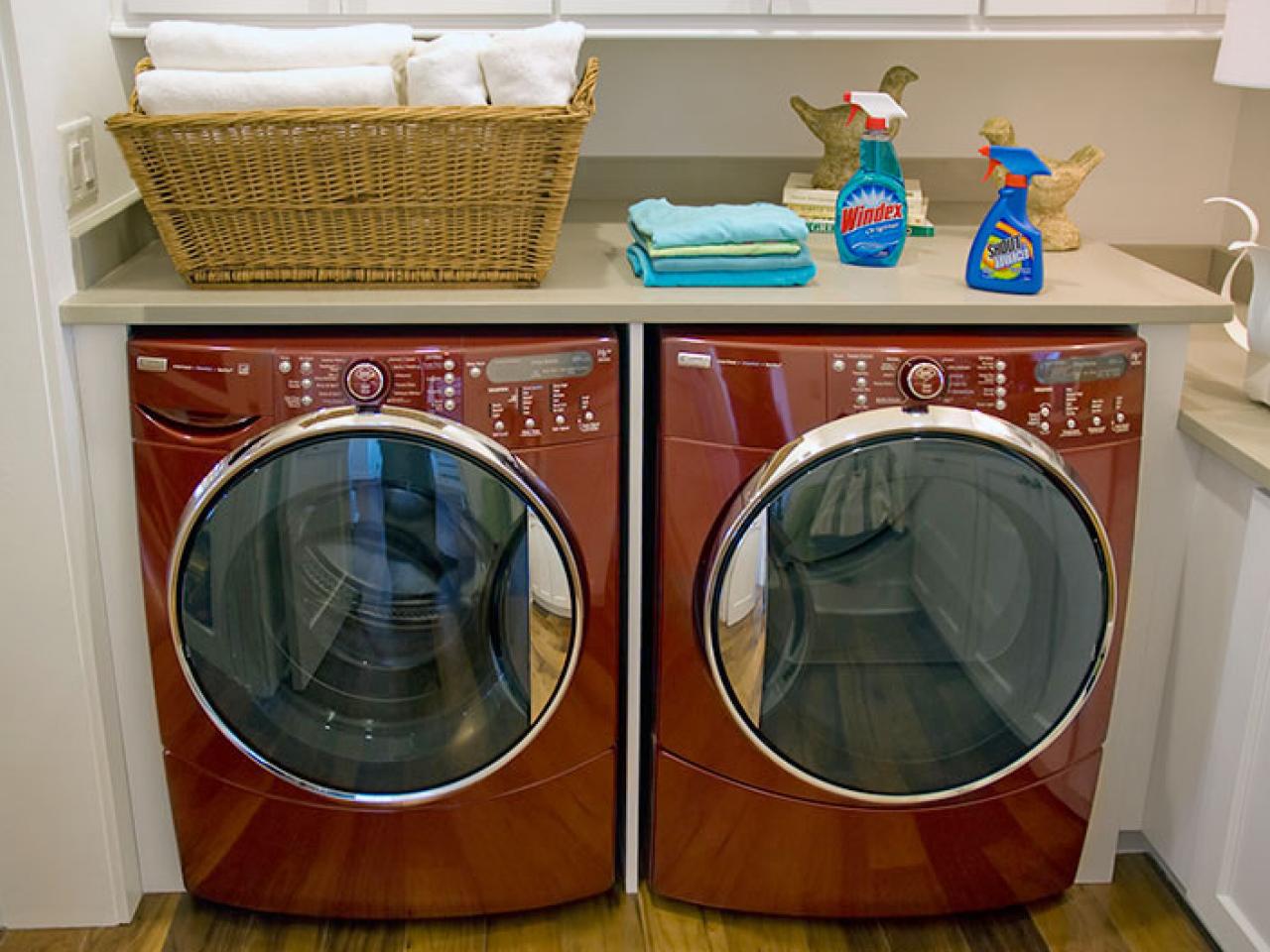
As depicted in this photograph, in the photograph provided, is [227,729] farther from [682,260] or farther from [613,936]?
[682,260]

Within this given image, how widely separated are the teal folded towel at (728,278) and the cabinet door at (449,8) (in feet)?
1.56

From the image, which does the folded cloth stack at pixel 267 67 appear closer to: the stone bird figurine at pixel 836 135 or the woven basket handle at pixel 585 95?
the woven basket handle at pixel 585 95

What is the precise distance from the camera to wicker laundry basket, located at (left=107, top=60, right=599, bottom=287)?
181 cm

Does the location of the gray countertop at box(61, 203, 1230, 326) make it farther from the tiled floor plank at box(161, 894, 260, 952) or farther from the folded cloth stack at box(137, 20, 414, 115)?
the tiled floor plank at box(161, 894, 260, 952)

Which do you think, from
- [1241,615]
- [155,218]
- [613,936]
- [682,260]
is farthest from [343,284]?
[1241,615]

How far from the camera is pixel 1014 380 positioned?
1851 mm

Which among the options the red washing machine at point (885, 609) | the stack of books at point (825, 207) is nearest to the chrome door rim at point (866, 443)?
the red washing machine at point (885, 609)

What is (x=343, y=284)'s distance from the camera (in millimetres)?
1926

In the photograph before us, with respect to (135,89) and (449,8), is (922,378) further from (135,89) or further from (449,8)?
(135,89)

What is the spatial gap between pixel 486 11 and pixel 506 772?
113cm

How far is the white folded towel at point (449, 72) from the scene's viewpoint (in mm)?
1861

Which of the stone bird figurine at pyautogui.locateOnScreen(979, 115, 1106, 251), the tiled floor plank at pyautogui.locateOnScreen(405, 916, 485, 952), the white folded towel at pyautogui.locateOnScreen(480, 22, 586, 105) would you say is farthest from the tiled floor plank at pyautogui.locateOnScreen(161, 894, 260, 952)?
the stone bird figurine at pyautogui.locateOnScreen(979, 115, 1106, 251)

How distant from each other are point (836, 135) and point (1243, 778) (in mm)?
1182

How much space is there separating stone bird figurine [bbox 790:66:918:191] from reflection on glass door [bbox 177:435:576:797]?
0.89 metres
